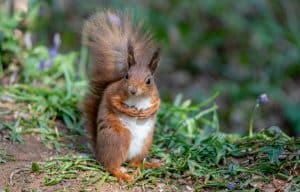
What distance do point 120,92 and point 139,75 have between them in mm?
134

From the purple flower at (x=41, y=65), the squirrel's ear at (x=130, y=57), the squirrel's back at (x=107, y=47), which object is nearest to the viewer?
the squirrel's ear at (x=130, y=57)

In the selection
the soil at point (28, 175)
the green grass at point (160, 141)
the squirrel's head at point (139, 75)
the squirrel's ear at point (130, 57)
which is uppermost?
the squirrel's ear at point (130, 57)

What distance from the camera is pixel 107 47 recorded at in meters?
3.69

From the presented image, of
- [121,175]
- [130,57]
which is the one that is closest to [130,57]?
→ [130,57]

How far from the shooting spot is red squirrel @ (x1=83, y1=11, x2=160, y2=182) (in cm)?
343

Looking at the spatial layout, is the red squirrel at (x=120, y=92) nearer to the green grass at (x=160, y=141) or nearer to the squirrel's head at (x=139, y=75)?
the squirrel's head at (x=139, y=75)

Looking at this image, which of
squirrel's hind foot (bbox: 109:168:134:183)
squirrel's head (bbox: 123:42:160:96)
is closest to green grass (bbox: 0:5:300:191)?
squirrel's hind foot (bbox: 109:168:134:183)

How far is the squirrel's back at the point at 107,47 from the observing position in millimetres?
3670

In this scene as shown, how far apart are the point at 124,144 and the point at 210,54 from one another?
15.9ft

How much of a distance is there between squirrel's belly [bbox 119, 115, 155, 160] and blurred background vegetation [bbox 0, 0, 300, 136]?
11.2 feet

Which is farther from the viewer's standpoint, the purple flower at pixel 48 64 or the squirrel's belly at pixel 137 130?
the purple flower at pixel 48 64

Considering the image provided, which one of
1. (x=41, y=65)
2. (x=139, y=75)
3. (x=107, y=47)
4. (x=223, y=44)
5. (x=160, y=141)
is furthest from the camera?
(x=223, y=44)

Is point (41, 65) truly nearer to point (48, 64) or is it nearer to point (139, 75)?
point (48, 64)

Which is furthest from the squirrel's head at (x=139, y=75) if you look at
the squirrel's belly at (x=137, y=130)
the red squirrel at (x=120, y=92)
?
the squirrel's belly at (x=137, y=130)
